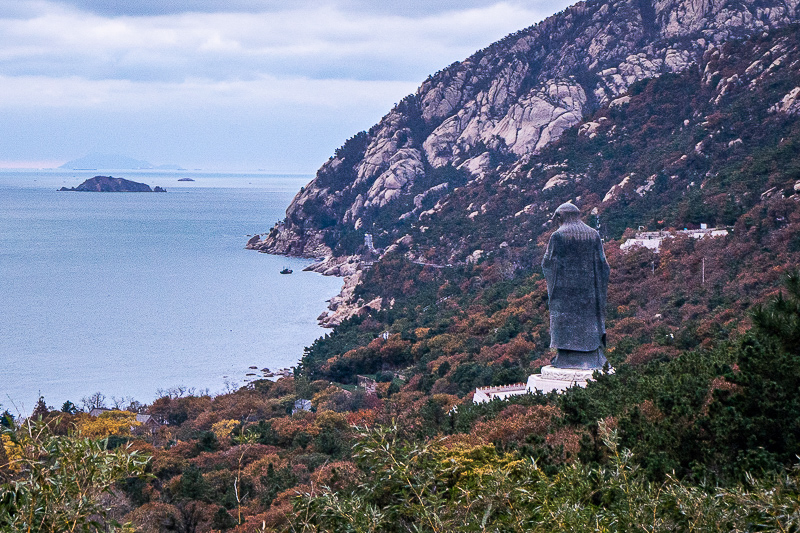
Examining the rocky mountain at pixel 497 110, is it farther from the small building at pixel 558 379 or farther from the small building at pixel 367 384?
the small building at pixel 558 379

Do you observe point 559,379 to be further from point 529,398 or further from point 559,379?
point 529,398

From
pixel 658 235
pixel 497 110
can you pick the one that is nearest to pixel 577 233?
pixel 658 235

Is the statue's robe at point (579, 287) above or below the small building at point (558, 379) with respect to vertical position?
above

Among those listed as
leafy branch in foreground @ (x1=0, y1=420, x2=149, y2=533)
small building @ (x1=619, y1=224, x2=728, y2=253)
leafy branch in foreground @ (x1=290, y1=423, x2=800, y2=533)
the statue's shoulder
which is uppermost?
the statue's shoulder

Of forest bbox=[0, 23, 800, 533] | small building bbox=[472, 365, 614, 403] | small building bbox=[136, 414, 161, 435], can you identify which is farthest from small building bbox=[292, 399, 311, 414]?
small building bbox=[472, 365, 614, 403]

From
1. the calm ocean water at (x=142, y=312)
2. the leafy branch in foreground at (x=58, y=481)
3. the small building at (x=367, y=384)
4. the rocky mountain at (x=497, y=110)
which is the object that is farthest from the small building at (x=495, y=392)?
the rocky mountain at (x=497, y=110)

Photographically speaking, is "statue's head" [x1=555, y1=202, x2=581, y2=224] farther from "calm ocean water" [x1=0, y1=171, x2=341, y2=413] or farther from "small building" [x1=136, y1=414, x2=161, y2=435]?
"small building" [x1=136, y1=414, x2=161, y2=435]

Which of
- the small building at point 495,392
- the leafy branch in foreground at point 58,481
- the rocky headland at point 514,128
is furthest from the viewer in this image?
the rocky headland at point 514,128
